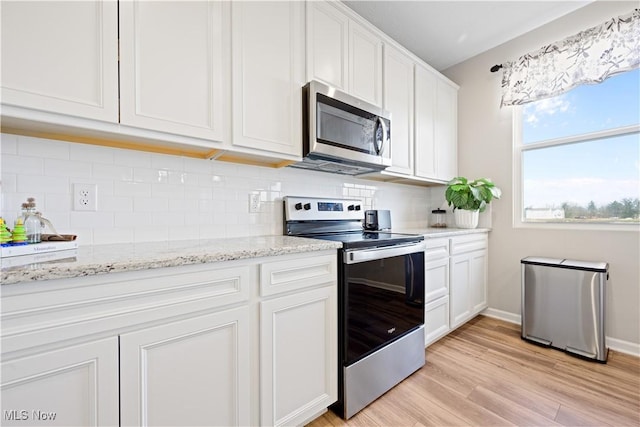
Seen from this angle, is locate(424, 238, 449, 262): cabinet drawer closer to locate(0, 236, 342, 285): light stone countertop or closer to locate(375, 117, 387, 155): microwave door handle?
locate(375, 117, 387, 155): microwave door handle

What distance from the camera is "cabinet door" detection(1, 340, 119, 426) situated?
27.5 inches

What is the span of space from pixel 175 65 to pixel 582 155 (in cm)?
307

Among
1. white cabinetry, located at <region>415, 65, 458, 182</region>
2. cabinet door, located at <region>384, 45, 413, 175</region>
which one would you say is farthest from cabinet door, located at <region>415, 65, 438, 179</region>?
cabinet door, located at <region>384, 45, 413, 175</region>

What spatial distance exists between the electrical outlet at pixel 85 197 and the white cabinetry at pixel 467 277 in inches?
93.2

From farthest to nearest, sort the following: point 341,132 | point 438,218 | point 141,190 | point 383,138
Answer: point 438,218 < point 383,138 < point 341,132 < point 141,190

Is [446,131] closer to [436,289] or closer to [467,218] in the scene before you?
[467,218]

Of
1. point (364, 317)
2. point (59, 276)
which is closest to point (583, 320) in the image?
point (364, 317)

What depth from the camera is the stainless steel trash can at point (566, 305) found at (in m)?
1.94

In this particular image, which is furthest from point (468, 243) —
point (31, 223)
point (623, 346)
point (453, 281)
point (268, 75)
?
point (31, 223)

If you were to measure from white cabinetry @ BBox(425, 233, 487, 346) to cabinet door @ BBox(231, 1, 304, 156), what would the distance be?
1293 mm

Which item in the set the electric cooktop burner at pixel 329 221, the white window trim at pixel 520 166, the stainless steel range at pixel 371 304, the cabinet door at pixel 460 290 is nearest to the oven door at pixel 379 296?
the stainless steel range at pixel 371 304

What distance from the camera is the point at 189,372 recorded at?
97cm

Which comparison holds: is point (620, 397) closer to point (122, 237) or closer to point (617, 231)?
point (617, 231)

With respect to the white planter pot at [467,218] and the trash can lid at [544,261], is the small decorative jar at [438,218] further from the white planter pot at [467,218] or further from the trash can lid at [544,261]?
the trash can lid at [544,261]
